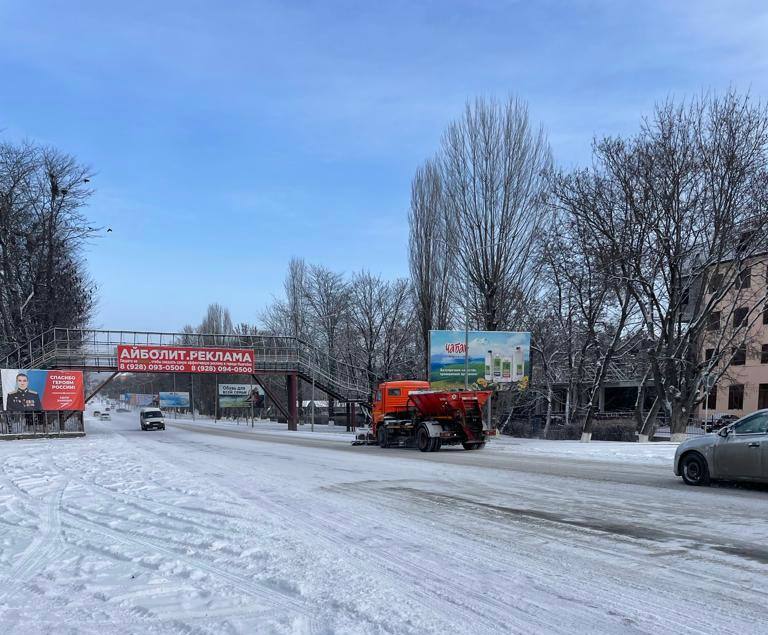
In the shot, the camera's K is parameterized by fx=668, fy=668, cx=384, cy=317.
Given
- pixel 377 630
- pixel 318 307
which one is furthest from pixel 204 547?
pixel 318 307

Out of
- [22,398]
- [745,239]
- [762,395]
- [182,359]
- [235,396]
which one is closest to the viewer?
[745,239]

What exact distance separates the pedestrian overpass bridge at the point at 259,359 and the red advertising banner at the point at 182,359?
60 cm

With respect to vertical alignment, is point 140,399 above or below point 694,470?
below

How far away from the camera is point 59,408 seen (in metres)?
32.6

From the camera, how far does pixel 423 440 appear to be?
2489 centimetres

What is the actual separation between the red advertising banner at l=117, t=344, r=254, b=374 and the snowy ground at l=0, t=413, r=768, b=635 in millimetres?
31611

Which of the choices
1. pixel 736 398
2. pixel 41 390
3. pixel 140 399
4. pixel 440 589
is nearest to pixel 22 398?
pixel 41 390

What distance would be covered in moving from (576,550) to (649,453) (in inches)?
619

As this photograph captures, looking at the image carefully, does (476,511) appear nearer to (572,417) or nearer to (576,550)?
(576,550)

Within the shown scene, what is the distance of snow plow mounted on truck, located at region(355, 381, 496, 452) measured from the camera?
24391mm

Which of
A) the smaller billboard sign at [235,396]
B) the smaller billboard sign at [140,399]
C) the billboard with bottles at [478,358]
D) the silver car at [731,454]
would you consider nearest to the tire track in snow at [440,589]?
the silver car at [731,454]

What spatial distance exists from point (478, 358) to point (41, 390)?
21.1 meters

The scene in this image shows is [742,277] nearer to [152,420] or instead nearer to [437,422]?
[437,422]

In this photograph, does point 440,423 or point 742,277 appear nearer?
point 440,423
